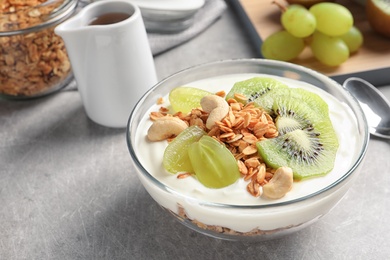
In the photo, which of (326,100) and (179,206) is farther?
(326,100)

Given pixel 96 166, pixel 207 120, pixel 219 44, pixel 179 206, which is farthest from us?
pixel 219 44

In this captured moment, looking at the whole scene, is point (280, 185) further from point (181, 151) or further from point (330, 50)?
point (330, 50)

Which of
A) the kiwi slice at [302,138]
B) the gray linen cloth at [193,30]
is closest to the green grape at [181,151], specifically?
the kiwi slice at [302,138]

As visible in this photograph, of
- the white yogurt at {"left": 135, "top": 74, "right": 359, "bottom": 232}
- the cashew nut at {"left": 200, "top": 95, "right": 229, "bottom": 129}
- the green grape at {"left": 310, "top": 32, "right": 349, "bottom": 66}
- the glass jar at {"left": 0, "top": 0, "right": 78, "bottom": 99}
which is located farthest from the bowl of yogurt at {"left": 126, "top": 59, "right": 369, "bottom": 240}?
the glass jar at {"left": 0, "top": 0, "right": 78, "bottom": 99}

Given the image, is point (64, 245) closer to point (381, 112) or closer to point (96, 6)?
point (96, 6)

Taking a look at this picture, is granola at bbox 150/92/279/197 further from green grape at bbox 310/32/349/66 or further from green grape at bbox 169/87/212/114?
green grape at bbox 310/32/349/66

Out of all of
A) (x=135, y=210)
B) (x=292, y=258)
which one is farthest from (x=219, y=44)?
(x=292, y=258)
